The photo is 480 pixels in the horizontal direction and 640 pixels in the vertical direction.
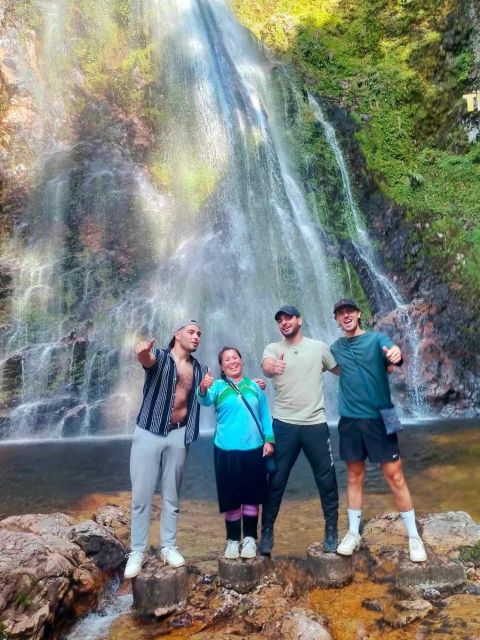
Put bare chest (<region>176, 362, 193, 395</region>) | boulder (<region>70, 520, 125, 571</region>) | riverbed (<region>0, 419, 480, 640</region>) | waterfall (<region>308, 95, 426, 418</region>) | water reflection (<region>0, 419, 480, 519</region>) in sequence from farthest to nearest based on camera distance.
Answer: waterfall (<region>308, 95, 426, 418</region>), water reflection (<region>0, 419, 480, 519</region>), boulder (<region>70, 520, 125, 571</region>), bare chest (<region>176, 362, 193, 395</region>), riverbed (<region>0, 419, 480, 640</region>)

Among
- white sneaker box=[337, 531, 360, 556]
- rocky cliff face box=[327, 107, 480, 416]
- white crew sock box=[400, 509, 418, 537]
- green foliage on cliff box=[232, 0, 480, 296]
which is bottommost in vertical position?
white sneaker box=[337, 531, 360, 556]

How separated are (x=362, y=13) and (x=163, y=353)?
22568 millimetres

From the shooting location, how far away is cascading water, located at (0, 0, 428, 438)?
42.6 ft

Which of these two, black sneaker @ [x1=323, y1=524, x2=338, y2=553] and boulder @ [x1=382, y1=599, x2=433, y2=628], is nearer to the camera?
boulder @ [x1=382, y1=599, x2=433, y2=628]

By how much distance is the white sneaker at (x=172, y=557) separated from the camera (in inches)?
135

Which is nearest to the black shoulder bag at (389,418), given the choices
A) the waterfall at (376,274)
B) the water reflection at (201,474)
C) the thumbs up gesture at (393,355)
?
the thumbs up gesture at (393,355)

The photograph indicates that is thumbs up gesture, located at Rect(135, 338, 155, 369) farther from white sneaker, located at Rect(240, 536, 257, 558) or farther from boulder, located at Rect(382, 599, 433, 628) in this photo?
boulder, located at Rect(382, 599, 433, 628)

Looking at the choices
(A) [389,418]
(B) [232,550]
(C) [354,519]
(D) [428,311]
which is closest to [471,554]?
(C) [354,519]

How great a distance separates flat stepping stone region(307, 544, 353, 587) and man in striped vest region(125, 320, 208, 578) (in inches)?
36.7

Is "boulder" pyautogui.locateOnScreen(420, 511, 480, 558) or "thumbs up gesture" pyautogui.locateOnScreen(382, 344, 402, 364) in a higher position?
"thumbs up gesture" pyautogui.locateOnScreen(382, 344, 402, 364)

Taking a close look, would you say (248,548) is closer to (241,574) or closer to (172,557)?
(241,574)

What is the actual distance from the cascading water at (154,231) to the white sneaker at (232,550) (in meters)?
8.65

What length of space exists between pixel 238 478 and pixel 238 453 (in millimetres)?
173

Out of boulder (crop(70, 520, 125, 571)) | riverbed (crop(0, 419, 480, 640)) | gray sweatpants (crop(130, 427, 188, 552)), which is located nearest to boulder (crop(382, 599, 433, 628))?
riverbed (crop(0, 419, 480, 640))
